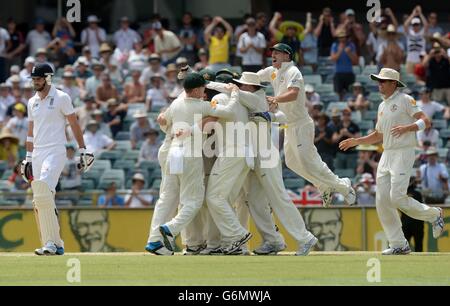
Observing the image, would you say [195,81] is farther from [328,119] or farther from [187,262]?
[328,119]

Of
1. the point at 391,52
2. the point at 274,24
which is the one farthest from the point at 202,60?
the point at 391,52

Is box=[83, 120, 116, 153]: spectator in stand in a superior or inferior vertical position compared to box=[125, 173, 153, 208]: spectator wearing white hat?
superior

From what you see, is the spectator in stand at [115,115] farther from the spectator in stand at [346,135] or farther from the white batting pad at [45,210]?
the white batting pad at [45,210]

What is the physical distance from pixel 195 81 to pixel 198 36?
13462 millimetres

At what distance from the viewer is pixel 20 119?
26891mm

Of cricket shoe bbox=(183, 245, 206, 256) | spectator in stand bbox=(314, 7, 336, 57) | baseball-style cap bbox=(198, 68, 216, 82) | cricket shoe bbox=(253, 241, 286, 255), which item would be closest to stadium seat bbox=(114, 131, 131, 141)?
spectator in stand bbox=(314, 7, 336, 57)

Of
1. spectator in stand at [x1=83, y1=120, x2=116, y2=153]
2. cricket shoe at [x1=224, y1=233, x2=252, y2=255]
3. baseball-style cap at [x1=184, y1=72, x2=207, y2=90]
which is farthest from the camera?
spectator in stand at [x1=83, y1=120, x2=116, y2=153]

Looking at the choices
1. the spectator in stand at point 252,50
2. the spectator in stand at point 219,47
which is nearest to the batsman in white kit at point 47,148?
the spectator in stand at point 219,47

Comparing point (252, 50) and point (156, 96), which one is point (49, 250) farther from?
point (252, 50)

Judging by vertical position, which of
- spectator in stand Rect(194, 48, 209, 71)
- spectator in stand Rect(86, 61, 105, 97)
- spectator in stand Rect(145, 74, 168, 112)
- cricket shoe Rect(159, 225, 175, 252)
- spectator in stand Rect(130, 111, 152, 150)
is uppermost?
spectator in stand Rect(194, 48, 209, 71)

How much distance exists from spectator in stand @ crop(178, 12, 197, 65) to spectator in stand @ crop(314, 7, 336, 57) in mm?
2608

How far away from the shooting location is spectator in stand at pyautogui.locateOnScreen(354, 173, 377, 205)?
77.0ft

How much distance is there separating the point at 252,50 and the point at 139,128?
10.5 feet

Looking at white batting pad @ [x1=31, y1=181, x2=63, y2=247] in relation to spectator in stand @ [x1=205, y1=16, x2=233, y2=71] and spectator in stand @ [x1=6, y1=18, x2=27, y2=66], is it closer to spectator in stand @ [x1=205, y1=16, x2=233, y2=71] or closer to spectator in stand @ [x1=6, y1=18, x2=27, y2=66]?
spectator in stand @ [x1=205, y1=16, x2=233, y2=71]
